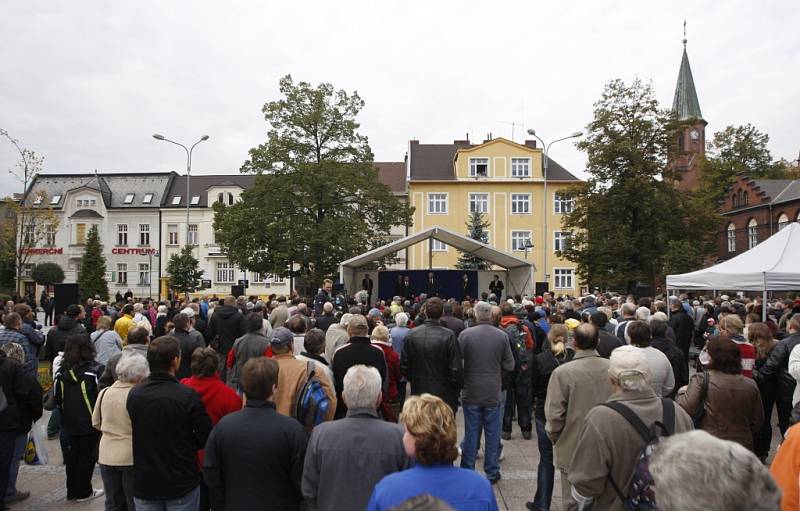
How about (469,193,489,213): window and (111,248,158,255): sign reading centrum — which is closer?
(469,193,489,213): window

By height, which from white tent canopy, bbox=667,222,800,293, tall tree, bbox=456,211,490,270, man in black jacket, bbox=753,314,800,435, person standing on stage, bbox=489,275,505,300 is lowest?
man in black jacket, bbox=753,314,800,435

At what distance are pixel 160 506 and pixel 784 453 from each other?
3505mm

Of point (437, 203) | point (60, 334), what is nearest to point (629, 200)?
point (437, 203)

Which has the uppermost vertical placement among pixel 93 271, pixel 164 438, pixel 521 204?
pixel 521 204

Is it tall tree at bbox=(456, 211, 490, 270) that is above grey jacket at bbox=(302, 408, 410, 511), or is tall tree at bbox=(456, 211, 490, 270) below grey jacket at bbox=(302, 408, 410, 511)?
above

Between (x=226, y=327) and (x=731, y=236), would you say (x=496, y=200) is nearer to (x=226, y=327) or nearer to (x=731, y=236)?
(x=731, y=236)

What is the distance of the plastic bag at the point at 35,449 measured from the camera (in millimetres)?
6172

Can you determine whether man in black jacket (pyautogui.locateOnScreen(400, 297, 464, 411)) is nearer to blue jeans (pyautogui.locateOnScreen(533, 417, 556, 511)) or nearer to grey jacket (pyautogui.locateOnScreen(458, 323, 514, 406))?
grey jacket (pyautogui.locateOnScreen(458, 323, 514, 406))

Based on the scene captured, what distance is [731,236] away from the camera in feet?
164

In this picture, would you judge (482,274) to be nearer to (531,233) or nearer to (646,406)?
(531,233)

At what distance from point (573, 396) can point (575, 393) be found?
0.09 feet

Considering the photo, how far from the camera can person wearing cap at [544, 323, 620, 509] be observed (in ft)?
13.3

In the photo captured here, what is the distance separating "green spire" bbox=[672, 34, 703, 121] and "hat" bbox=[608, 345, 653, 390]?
6841cm

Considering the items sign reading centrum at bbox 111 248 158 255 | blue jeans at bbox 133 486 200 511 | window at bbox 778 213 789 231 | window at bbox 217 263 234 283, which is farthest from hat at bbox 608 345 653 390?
sign reading centrum at bbox 111 248 158 255
